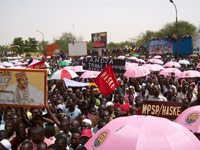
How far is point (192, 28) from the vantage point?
189 feet

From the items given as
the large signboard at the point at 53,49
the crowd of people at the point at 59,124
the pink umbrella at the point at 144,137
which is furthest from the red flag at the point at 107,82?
the large signboard at the point at 53,49

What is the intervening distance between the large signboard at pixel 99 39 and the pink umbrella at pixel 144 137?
44.3 meters

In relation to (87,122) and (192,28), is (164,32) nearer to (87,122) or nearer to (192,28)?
(192,28)

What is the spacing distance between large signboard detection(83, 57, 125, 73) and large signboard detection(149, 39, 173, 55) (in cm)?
2208

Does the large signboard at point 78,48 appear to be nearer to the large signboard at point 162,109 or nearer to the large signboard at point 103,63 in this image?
the large signboard at point 103,63

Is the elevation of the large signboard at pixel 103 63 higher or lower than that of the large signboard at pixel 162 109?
higher

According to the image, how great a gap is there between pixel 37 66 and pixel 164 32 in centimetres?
5196

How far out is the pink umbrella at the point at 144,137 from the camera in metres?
2.50

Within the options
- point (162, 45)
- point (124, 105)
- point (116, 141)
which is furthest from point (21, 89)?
point (162, 45)

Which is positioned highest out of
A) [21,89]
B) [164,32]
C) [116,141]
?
[164,32]

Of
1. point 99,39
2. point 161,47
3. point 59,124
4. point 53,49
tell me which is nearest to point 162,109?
point 59,124

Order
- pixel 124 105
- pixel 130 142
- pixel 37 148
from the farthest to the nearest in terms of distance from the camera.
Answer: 1. pixel 124 105
2. pixel 37 148
3. pixel 130 142

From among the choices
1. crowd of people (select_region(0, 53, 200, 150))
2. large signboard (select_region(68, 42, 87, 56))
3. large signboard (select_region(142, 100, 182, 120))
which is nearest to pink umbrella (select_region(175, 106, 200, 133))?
large signboard (select_region(142, 100, 182, 120))

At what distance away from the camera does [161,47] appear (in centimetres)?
2944
